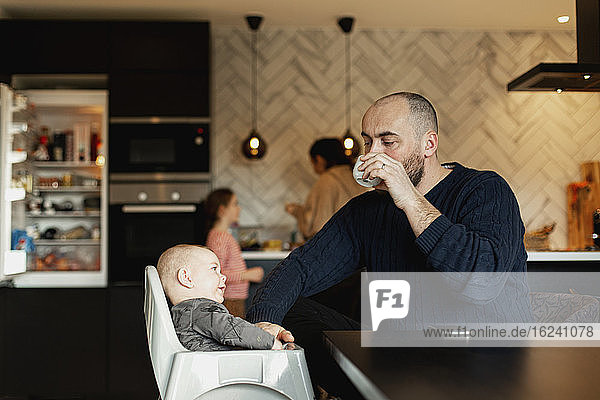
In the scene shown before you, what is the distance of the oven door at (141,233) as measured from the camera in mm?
4160

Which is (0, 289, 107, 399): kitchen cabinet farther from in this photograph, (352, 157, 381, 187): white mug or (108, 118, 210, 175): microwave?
(352, 157, 381, 187): white mug

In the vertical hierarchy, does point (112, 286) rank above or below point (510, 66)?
below

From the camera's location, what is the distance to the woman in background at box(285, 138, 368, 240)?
415 cm

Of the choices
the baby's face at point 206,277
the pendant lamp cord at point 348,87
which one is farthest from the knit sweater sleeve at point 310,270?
the pendant lamp cord at point 348,87

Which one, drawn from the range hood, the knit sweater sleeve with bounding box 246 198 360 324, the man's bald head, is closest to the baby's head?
the knit sweater sleeve with bounding box 246 198 360 324

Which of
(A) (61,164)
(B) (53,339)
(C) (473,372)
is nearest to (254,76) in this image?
(A) (61,164)

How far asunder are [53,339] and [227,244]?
135cm

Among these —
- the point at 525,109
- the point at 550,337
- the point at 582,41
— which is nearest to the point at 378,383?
the point at 550,337

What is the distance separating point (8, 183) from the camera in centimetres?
401

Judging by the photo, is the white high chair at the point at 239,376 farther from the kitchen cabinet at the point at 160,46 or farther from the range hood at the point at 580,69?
the kitchen cabinet at the point at 160,46

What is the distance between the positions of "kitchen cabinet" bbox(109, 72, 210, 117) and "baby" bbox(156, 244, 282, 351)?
2.59 metres

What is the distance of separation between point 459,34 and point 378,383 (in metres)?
4.44

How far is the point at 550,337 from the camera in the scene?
1338 millimetres

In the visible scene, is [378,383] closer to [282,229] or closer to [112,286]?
[112,286]
